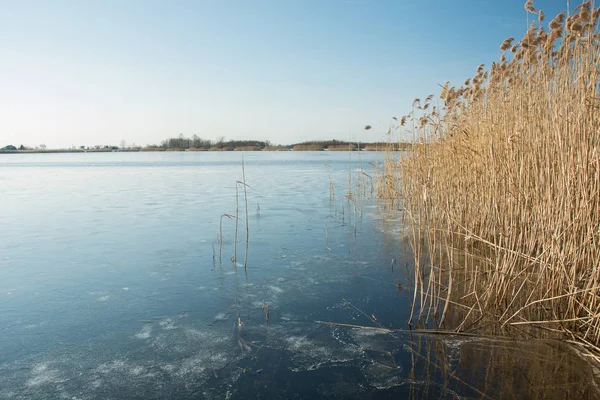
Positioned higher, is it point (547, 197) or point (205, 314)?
point (547, 197)

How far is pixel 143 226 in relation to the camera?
6.80 m

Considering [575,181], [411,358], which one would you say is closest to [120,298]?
[411,358]

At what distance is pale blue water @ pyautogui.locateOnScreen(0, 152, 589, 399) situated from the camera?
240 centimetres

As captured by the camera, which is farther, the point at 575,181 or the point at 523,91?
the point at 523,91

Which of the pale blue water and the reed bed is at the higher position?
the reed bed

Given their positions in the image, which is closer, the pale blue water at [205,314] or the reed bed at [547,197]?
the pale blue water at [205,314]

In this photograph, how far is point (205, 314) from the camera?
3359mm

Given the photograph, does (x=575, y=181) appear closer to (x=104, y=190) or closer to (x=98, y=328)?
(x=98, y=328)

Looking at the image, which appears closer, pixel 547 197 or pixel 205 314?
pixel 547 197

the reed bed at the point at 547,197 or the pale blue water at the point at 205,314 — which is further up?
the reed bed at the point at 547,197

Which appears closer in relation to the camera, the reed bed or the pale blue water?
the pale blue water

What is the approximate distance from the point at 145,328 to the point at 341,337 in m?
1.57

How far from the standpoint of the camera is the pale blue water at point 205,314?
94.3 inches

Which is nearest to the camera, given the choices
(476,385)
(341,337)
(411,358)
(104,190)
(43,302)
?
(476,385)
